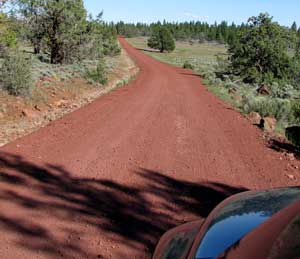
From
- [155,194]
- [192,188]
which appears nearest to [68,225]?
[155,194]

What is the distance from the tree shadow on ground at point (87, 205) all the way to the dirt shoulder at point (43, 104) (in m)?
3.02

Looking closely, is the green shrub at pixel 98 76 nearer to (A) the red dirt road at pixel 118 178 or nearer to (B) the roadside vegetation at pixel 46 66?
(B) the roadside vegetation at pixel 46 66

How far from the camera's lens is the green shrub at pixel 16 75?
14.6 meters

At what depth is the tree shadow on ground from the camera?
5.16 meters

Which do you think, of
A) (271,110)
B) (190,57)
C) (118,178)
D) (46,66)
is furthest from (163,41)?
(118,178)

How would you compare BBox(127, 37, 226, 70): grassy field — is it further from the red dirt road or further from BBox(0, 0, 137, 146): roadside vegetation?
the red dirt road

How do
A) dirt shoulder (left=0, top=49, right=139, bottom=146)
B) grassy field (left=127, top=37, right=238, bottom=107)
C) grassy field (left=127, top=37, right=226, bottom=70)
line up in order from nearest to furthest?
1. dirt shoulder (left=0, top=49, right=139, bottom=146)
2. grassy field (left=127, top=37, right=238, bottom=107)
3. grassy field (left=127, top=37, right=226, bottom=70)

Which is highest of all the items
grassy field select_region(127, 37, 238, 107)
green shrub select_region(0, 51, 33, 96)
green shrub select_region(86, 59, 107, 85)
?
green shrub select_region(0, 51, 33, 96)

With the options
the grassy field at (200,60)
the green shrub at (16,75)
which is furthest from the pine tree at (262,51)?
the green shrub at (16,75)

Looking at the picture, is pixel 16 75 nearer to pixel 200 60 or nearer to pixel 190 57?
pixel 200 60

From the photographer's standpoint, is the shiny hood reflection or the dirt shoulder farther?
the dirt shoulder

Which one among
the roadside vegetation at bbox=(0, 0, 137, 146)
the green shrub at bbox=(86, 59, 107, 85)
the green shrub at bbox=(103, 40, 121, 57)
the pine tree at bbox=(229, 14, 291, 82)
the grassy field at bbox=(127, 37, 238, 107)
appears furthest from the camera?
the green shrub at bbox=(103, 40, 121, 57)

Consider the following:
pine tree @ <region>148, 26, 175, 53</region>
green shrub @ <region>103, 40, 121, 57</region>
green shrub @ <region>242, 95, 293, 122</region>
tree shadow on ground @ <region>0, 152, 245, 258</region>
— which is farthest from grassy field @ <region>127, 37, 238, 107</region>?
tree shadow on ground @ <region>0, 152, 245, 258</region>

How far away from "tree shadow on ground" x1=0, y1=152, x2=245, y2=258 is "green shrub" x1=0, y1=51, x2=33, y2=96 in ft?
23.9
